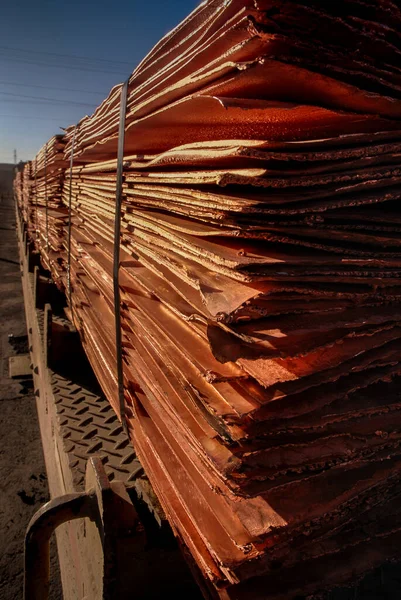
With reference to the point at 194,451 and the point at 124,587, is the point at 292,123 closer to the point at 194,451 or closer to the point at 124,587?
the point at 194,451

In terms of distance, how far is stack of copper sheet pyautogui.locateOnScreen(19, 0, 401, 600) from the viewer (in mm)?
934

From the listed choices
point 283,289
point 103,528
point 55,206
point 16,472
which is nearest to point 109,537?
point 103,528

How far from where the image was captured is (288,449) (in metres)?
1.11

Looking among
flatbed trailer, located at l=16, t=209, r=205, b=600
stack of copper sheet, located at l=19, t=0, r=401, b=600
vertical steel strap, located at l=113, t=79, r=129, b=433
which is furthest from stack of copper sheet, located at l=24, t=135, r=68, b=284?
stack of copper sheet, located at l=19, t=0, r=401, b=600

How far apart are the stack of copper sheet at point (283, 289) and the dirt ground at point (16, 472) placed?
2.73 metres

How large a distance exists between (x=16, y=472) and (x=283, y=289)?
431cm

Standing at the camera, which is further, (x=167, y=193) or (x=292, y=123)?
(x=167, y=193)

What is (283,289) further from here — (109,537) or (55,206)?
(55,206)

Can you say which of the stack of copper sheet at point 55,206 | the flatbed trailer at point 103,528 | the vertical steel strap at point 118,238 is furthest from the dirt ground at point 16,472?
the vertical steel strap at point 118,238

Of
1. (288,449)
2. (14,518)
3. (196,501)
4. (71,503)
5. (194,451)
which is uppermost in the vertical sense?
(288,449)

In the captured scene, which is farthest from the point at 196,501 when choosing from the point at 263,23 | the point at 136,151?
the point at 136,151

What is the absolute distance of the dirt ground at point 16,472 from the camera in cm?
337

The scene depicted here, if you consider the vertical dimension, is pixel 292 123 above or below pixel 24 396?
above

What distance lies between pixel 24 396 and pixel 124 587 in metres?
4.52
